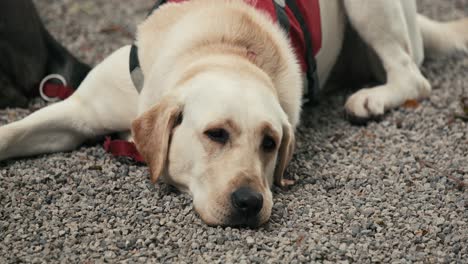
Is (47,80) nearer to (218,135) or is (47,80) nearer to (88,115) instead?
(88,115)

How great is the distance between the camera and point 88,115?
12.0 feet

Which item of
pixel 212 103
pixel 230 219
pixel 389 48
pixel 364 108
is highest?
A: pixel 212 103

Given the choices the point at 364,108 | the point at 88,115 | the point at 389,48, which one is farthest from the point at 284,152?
the point at 389,48

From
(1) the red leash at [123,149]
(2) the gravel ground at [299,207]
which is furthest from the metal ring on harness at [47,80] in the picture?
(1) the red leash at [123,149]

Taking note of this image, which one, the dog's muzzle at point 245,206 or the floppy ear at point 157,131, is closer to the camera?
the dog's muzzle at point 245,206

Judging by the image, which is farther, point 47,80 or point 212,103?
point 47,80

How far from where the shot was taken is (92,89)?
3.67 m

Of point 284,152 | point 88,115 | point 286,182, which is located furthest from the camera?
point 88,115

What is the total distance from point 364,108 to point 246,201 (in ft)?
5.42

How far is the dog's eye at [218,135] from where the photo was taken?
291 centimetres

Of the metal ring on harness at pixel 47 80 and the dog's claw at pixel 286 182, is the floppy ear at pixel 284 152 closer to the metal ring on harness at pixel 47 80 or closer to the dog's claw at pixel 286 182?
the dog's claw at pixel 286 182

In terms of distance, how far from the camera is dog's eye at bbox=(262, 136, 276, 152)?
9.86 feet

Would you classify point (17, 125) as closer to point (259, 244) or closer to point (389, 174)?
point (259, 244)

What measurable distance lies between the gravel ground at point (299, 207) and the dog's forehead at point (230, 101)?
1.29 feet
